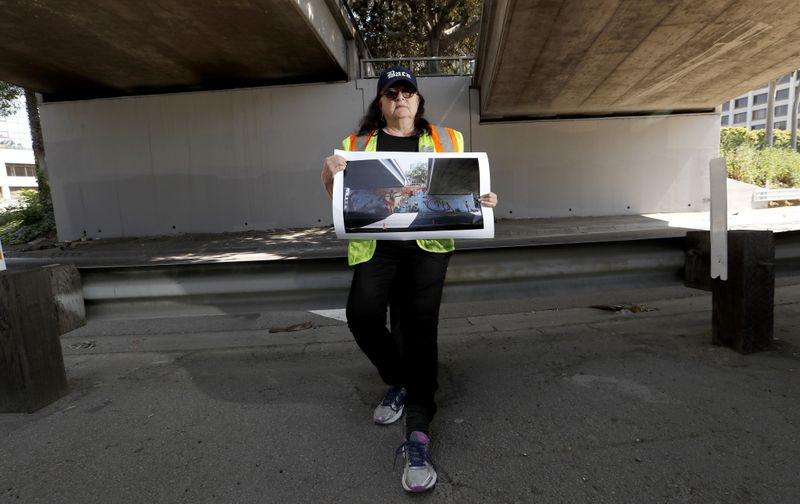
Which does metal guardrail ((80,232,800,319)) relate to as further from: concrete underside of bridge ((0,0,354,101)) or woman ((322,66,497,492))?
concrete underside of bridge ((0,0,354,101))

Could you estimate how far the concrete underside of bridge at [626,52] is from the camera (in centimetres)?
826

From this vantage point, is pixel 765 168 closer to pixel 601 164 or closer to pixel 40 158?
pixel 601 164

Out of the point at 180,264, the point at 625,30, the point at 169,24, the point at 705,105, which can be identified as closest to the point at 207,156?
the point at 169,24

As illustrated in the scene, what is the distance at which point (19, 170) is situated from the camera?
64.1 meters

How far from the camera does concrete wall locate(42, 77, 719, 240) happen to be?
13914 millimetres

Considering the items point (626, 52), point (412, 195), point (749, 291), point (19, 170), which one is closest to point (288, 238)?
point (626, 52)

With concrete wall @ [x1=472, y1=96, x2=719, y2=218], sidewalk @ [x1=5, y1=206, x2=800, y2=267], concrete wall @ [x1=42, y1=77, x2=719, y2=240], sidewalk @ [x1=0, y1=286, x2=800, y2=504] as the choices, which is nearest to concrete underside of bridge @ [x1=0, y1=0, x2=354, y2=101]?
A: concrete wall @ [x1=42, y1=77, x2=719, y2=240]

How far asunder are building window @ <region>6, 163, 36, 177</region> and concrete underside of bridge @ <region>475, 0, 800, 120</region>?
73477 millimetres

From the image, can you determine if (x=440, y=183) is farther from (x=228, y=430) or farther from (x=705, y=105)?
(x=705, y=105)

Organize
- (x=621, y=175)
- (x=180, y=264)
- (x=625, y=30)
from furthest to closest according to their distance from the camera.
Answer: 1. (x=621, y=175)
2. (x=625, y=30)
3. (x=180, y=264)

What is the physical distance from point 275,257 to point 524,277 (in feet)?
5.30

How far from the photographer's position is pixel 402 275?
2275mm

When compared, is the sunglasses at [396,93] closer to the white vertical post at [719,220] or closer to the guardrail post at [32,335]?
the white vertical post at [719,220]

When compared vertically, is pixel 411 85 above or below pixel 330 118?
below
